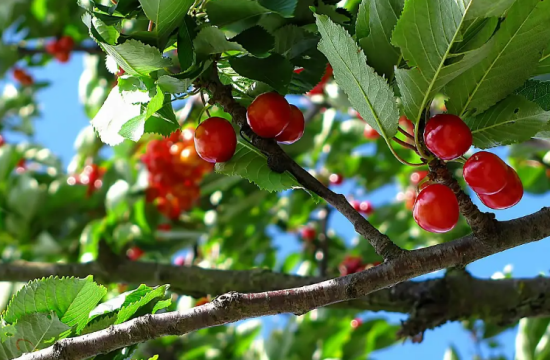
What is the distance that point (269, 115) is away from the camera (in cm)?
128

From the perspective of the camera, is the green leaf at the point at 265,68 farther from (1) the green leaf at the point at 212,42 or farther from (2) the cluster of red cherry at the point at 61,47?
(2) the cluster of red cherry at the point at 61,47

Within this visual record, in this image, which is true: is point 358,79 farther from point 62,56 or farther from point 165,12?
point 62,56

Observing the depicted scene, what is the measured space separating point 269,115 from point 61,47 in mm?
3741

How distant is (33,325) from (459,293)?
147 centimetres

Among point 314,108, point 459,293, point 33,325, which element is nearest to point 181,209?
point 314,108

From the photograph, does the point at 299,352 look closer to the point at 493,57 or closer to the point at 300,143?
the point at 300,143

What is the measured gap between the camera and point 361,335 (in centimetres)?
342

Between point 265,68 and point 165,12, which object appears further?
point 265,68

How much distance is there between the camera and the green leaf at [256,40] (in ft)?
4.23

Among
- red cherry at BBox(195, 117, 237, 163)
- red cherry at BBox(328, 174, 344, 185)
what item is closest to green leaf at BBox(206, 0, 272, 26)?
red cherry at BBox(195, 117, 237, 163)

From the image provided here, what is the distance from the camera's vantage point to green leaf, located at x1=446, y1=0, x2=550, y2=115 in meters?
1.02

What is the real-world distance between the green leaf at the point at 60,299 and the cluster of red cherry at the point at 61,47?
3637 millimetres

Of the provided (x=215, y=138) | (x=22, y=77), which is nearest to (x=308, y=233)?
(x=22, y=77)

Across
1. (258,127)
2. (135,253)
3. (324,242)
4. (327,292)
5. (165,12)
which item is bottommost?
(135,253)
